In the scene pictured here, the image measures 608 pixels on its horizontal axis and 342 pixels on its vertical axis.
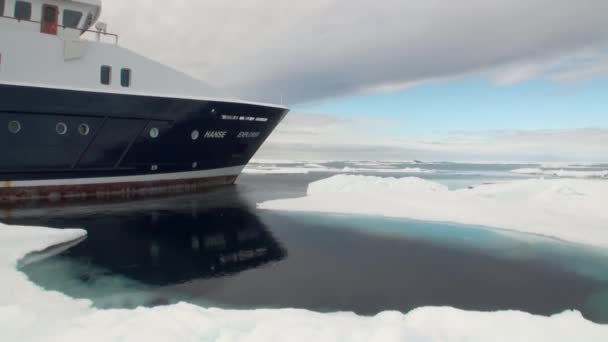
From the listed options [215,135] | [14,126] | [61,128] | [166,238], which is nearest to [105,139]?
[61,128]

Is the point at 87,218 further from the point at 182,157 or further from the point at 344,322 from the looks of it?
the point at 344,322

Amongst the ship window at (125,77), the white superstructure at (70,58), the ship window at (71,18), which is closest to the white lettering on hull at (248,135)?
the white superstructure at (70,58)

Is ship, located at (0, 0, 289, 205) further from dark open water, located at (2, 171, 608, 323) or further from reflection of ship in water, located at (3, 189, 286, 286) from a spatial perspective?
dark open water, located at (2, 171, 608, 323)

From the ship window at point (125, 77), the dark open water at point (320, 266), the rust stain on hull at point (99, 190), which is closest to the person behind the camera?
the dark open water at point (320, 266)

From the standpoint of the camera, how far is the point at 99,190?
18.4m

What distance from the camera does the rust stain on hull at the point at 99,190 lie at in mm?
16594

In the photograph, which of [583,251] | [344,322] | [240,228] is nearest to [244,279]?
[344,322]

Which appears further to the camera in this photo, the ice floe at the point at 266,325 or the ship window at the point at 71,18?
the ship window at the point at 71,18

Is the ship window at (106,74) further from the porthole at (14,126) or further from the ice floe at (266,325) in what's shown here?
the ice floe at (266,325)

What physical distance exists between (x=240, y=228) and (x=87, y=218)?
18.1 ft

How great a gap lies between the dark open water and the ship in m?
3.67

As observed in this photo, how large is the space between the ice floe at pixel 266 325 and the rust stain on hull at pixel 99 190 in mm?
13130

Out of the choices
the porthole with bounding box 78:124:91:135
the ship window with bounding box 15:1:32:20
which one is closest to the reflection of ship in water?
the porthole with bounding box 78:124:91:135

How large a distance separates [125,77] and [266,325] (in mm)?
16283
